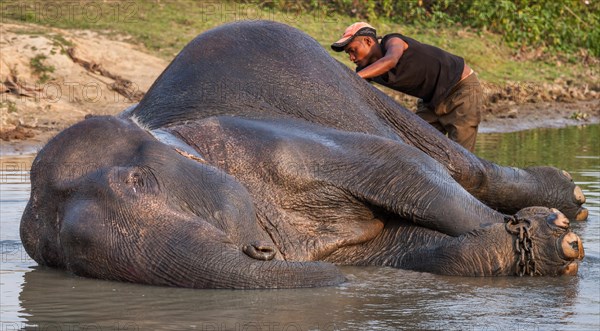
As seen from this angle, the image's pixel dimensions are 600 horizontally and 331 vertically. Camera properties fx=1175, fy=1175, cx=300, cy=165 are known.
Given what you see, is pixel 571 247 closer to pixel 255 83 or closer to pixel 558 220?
pixel 558 220

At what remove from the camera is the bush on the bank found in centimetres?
1816

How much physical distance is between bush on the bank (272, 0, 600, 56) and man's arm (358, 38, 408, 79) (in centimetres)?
878

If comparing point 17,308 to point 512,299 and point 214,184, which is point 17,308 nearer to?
point 214,184

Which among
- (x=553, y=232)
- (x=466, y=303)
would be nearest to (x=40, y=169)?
(x=466, y=303)

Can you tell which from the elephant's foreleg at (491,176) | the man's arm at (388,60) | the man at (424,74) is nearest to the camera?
the elephant's foreleg at (491,176)

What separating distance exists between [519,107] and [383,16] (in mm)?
3572

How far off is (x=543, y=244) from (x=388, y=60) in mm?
3205

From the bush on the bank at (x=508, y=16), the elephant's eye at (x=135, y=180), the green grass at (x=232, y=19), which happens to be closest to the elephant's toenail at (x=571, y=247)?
the elephant's eye at (x=135, y=180)

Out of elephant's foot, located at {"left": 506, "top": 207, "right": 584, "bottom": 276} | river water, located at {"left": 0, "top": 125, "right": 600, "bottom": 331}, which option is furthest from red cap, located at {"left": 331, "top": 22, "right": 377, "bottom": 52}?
elephant's foot, located at {"left": 506, "top": 207, "right": 584, "bottom": 276}

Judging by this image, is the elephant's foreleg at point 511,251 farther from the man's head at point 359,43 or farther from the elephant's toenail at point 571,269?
the man's head at point 359,43

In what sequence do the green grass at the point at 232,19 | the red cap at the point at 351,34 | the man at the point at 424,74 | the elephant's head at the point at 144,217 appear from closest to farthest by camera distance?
1. the elephant's head at the point at 144,217
2. the red cap at the point at 351,34
3. the man at the point at 424,74
4. the green grass at the point at 232,19

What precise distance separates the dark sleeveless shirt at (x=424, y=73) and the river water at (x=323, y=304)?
3.23 m

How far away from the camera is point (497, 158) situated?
1076 cm

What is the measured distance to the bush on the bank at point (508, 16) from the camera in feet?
59.6
